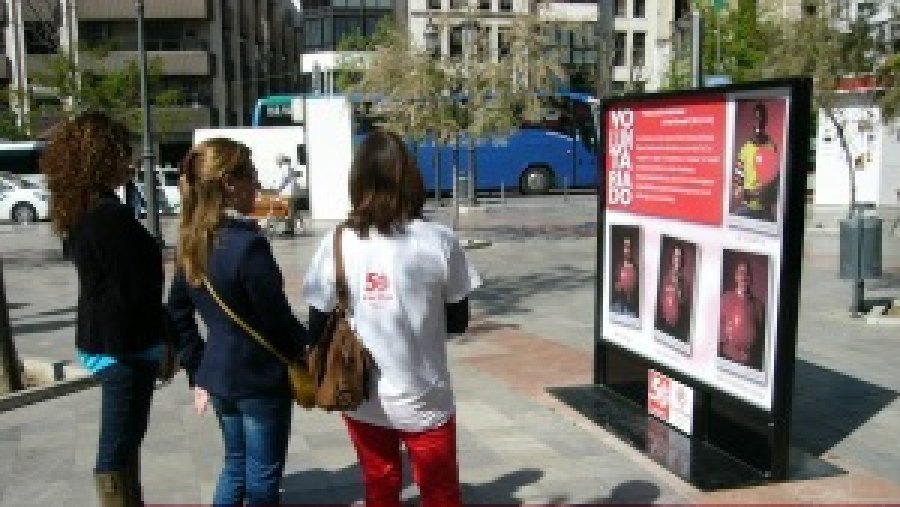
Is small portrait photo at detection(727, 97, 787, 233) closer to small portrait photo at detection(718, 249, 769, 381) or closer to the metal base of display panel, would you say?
small portrait photo at detection(718, 249, 769, 381)

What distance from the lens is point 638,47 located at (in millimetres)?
64500

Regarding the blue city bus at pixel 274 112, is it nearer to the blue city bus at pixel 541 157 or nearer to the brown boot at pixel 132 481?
the blue city bus at pixel 541 157

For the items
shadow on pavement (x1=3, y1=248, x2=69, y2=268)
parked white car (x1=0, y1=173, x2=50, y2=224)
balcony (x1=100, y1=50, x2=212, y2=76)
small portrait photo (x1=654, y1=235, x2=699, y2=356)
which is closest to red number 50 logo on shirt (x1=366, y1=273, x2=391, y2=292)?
small portrait photo (x1=654, y1=235, x2=699, y2=356)

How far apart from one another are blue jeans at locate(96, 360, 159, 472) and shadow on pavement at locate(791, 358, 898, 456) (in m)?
3.62

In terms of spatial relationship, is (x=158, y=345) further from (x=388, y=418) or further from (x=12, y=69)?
(x=12, y=69)

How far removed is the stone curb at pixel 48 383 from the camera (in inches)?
247

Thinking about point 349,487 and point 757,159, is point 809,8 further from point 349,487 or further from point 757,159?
point 349,487

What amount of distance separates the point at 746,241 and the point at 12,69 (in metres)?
47.0

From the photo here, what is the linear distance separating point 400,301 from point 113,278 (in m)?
1.22

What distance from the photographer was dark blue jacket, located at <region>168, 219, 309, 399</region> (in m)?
3.06

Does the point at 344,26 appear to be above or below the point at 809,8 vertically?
above

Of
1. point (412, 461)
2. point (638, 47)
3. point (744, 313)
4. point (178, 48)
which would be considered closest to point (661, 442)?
point (744, 313)

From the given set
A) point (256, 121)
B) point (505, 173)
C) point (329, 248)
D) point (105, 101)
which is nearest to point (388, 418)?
point (329, 248)

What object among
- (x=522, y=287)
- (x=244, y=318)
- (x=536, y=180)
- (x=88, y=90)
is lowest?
(x=522, y=287)
